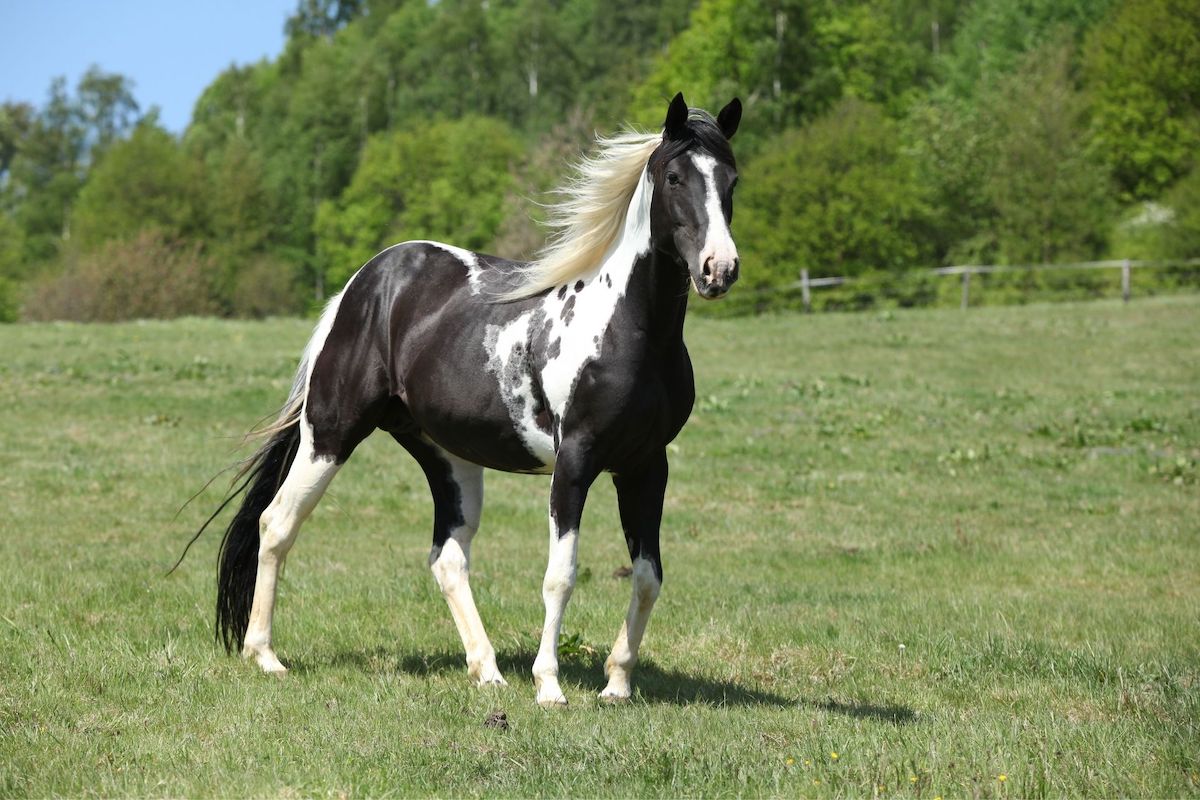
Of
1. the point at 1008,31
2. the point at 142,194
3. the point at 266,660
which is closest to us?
the point at 266,660

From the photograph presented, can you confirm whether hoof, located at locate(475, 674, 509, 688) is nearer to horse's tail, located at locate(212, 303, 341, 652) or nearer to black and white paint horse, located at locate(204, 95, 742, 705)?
black and white paint horse, located at locate(204, 95, 742, 705)

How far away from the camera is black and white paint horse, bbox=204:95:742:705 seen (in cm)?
625

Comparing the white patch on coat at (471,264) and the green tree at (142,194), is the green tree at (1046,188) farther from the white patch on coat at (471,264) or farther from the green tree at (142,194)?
the white patch on coat at (471,264)

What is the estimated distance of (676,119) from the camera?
6.12m

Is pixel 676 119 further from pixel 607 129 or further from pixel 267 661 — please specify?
pixel 607 129

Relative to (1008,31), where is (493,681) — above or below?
below

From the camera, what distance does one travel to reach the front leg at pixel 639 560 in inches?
261

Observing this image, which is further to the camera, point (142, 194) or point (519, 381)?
point (142, 194)

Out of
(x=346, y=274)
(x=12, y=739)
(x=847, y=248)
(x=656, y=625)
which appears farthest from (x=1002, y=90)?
(x=12, y=739)

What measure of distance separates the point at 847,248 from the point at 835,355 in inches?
1054

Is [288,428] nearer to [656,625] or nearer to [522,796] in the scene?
[656,625]

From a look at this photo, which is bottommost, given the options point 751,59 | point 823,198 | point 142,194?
point 823,198

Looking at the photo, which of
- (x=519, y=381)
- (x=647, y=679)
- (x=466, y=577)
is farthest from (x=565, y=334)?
(x=647, y=679)

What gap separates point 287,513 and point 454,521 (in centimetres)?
99
